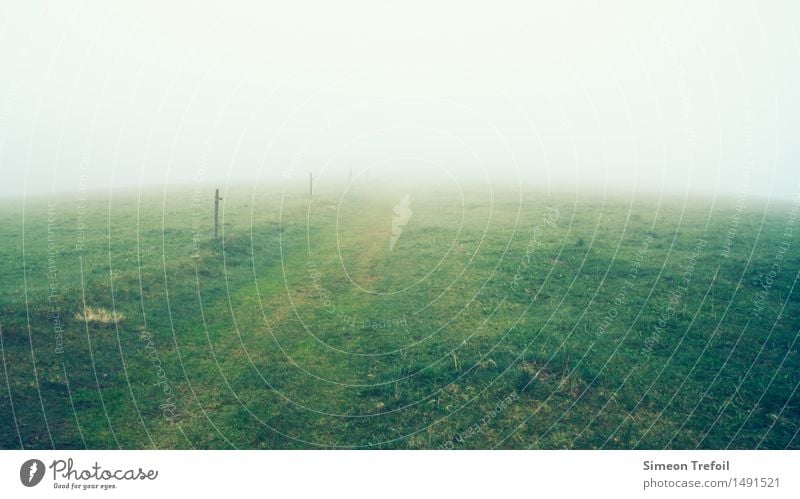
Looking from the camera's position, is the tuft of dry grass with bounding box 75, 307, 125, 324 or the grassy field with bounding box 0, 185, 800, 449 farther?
the tuft of dry grass with bounding box 75, 307, 125, 324

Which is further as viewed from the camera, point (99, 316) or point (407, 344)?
point (99, 316)

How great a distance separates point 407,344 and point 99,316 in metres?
9.09

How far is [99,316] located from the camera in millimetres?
13695

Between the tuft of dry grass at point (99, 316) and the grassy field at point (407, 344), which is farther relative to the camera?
the tuft of dry grass at point (99, 316)

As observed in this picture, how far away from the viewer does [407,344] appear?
12906 mm

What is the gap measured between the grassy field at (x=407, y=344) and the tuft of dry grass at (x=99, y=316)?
0.06m

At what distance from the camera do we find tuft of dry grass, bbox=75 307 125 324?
13.4 meters

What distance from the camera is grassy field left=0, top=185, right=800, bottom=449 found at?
9172mm

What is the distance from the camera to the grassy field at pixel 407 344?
917 cm

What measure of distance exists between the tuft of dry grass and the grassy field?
6 centimetres

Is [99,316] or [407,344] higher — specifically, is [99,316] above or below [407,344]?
above

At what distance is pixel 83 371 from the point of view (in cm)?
1102

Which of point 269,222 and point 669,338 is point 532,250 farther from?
point 269,222

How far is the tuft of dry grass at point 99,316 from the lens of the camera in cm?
1343
